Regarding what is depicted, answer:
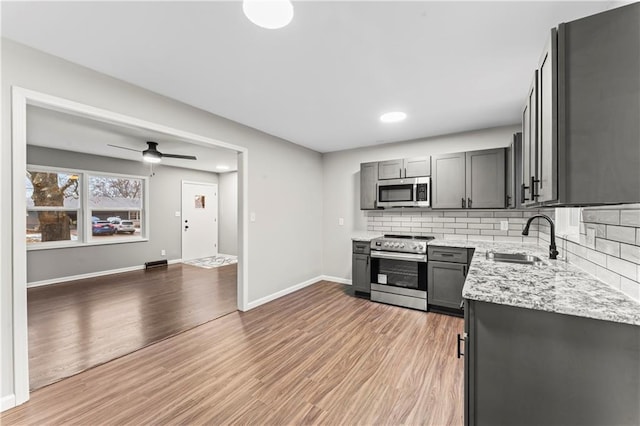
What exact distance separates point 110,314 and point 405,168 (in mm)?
4349

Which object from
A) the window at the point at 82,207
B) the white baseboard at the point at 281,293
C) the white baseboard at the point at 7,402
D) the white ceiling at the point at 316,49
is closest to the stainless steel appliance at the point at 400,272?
the white baseboard at the point at 281,293

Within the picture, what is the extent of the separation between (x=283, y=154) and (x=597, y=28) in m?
3.52

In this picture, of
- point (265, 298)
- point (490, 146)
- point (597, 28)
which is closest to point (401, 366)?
point (265, 298)

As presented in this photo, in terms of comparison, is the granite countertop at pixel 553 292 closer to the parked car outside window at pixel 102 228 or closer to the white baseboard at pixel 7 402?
the white baseboard at pixel 7 402

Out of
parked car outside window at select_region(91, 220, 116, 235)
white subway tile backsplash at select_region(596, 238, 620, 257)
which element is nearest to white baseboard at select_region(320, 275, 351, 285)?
white subway tile backsplash at select_region(596, 238, 620, 257)

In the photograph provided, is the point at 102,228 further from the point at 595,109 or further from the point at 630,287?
the point at 630,287

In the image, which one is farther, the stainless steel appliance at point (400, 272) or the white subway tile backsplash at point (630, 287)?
the stainless steel appliance at point (400, 272)

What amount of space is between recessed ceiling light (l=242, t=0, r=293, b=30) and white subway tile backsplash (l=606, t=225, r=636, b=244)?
6.52 feet

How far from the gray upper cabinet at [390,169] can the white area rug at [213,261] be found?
4.38 meters

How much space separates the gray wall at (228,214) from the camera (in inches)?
291

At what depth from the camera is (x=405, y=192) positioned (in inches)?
152

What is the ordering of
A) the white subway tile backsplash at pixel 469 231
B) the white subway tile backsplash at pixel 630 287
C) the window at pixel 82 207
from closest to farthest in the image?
the white subway tile backsplash at pixel 630 287 → the white subway tile backsplash at pixel 469 231 → the window at pixel 82 207

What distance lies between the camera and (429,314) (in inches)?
131

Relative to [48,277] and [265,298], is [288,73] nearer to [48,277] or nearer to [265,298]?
[265,298]
